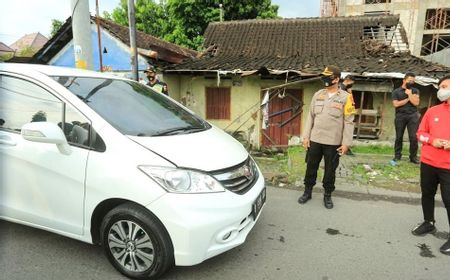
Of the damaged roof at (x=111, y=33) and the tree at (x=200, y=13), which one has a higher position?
the tree at (x=200, y=13)

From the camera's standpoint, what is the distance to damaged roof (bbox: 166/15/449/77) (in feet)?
31.4

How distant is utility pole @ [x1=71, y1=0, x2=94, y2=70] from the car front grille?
3807 millimetres

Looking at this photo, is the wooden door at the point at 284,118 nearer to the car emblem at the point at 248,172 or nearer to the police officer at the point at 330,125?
the police officer at the point at 330,125

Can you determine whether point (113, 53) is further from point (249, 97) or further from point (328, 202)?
point (328, 202)

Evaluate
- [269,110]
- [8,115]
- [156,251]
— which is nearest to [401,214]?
[156,251]

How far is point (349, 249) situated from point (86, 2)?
5351 millimetres

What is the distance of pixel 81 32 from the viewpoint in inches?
211

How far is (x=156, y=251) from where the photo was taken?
2.52 metres

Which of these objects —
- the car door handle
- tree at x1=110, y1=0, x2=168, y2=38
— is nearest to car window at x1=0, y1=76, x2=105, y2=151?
the car door handle

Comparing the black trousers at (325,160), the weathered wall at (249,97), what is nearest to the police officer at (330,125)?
the black trousers at (325,160)

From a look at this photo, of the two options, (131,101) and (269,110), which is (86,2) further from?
(269,110)

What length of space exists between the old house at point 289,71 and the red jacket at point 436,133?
570cm

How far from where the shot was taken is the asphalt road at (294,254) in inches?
110

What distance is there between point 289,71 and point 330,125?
5.31m
